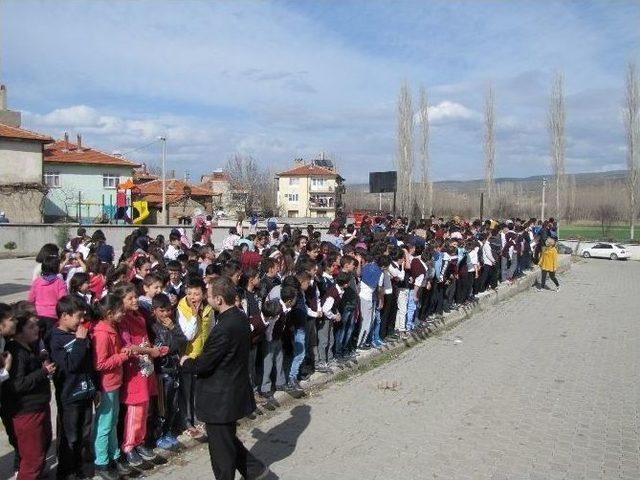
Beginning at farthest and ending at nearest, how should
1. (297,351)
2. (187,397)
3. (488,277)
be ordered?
(488,277) < (297,351) < (187,397)

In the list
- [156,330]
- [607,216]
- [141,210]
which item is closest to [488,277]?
[156,330]

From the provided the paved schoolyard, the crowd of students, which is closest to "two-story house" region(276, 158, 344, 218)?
the paved schoolyard

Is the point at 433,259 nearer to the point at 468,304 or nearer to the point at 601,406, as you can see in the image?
the point at 468,304

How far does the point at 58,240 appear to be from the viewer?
25266mm

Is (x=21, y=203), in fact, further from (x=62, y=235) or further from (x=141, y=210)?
(x=62, y=235)

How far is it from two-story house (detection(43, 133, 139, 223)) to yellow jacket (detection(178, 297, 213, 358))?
121 feet

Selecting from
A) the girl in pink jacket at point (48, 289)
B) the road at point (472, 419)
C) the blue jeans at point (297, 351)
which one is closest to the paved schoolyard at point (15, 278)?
the girl in pink jacket at point (48, 289)

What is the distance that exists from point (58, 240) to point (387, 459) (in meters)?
23.1

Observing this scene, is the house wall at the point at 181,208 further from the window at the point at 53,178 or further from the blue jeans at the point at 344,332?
the blue jeans at the point at 344,332

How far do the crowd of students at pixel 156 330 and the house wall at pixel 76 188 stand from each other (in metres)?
32.2

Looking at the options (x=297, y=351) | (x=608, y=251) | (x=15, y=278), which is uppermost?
(x=297, y=351)

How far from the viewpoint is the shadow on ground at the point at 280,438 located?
18.4 feet

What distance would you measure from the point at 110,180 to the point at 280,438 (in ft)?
140

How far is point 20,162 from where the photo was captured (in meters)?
36.6
